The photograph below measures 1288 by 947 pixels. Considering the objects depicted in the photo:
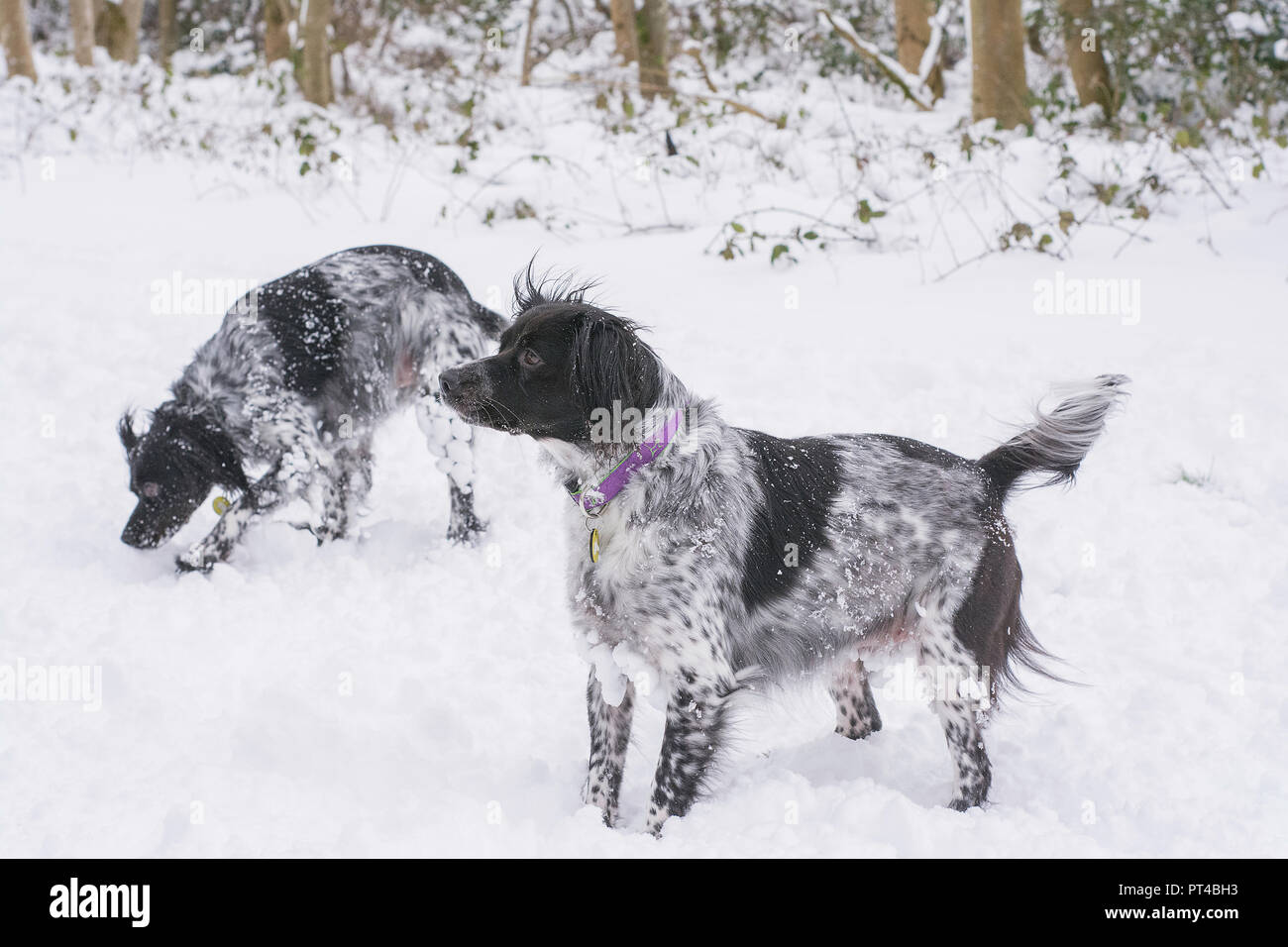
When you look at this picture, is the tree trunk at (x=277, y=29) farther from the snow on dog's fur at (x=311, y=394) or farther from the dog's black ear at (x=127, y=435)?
the dog's black ear at (x=127, y=435)

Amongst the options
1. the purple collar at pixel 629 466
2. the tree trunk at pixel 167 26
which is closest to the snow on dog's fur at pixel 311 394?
the purple collar at pixel 629 466

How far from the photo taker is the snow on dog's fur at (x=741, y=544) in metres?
3.26

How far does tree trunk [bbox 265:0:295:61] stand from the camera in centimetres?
1647

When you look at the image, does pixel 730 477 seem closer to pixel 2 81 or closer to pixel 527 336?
pixel 527 336

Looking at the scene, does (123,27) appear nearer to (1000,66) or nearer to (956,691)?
(1000,66)

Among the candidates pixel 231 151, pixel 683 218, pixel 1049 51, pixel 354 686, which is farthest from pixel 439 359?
pixel 1049 51

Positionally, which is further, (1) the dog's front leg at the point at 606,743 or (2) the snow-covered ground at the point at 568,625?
(1) the dog's front leg at the point at 606,743

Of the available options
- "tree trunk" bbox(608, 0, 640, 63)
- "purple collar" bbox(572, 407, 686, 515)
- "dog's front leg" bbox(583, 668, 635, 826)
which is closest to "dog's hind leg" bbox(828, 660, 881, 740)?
"dog's front leg" bbox(583, 668, 635, 826)

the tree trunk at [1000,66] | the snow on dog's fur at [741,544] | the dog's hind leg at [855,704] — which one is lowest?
the dog's hind leg at [855,704]

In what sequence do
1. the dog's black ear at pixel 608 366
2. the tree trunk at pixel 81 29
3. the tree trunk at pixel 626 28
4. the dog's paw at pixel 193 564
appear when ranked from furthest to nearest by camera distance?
the tree trunk at pixel 81 29 < the tree trunk at pixel 626 28 < the dog's paw at pixel 193 564 < the dog's black ear at pixel 608 366

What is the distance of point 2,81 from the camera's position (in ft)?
41.6

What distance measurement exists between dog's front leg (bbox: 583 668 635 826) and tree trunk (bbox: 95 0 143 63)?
17.4m

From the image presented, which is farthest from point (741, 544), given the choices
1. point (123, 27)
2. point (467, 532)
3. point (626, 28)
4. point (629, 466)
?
point (123, 27)

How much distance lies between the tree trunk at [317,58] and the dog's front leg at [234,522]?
9.43 metres
